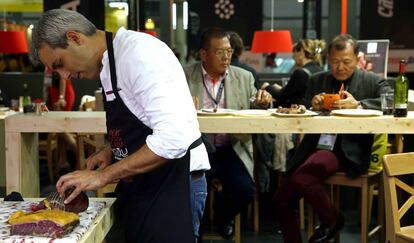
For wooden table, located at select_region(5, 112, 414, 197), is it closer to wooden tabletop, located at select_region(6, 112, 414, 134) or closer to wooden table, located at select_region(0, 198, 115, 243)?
wooden tabletop, located at select_region(6, 112, 414, 134)

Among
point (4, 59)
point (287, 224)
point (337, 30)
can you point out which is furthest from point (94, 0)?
point (287, 224)

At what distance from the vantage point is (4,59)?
9.84m

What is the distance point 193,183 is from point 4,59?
27.9ft

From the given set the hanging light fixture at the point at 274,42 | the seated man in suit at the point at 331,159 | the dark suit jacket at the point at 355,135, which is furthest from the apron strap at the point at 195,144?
the hanging light fixture at the point at 274,42

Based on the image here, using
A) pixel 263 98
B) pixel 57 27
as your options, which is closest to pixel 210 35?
pixel 263 98

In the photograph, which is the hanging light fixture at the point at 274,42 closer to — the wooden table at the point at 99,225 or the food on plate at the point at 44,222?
the wooden table at the point at 99,225

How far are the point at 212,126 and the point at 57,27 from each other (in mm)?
1658

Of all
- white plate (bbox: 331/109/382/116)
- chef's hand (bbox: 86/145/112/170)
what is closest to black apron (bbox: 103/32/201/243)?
chef's hand (bbox: 86/145/112/170)

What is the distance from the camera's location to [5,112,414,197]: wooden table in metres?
3.27

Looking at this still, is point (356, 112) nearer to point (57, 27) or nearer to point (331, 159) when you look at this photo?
point (331, 159)

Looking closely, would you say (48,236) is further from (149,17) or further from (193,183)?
(149,17)

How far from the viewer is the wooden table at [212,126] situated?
327 cm

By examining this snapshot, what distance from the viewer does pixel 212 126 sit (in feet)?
A: 11.0

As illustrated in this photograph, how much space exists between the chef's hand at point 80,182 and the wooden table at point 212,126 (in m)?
1.53
